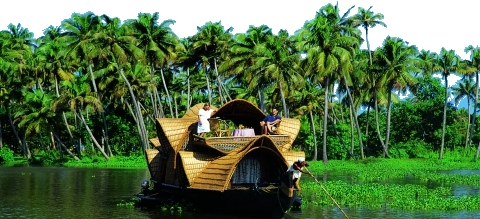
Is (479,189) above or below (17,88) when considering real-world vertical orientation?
below

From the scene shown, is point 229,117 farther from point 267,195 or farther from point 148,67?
point 148,67

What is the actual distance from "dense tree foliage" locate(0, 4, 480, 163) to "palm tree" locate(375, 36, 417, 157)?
0.27 feet

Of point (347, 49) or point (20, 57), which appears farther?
point (20, 57)

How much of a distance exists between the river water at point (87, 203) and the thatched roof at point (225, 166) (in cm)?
107

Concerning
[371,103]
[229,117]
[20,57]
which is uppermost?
[20,57]

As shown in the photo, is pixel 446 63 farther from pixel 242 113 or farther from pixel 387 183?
pixel 242 113

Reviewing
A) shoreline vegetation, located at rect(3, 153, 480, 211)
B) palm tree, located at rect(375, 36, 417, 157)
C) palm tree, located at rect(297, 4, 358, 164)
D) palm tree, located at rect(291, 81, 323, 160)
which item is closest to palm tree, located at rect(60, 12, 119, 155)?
Answer: shoreline vegetation, located at rect(3, 153, 480, 211)

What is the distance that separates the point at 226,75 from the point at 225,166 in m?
29.4

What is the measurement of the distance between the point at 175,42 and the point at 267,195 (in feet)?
98.9

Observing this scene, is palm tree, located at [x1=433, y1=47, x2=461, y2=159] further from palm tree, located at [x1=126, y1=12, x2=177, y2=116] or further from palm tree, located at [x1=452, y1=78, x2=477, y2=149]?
palm tree, located at [x1=126, y1=12, x2=177, y2=116]

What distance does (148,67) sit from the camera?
49.4 m

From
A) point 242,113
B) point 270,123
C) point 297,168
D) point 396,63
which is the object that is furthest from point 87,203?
point 396,63

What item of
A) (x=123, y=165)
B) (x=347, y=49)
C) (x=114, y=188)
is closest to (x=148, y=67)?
(x=123, y=165)

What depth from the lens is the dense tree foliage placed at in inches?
1661
